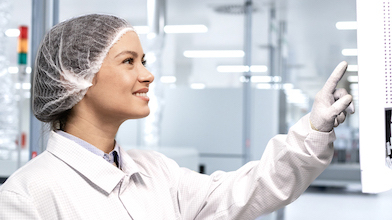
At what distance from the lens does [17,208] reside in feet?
2.90

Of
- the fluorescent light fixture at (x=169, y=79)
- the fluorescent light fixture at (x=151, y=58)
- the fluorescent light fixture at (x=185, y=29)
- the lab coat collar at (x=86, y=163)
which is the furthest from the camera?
the fluorescent light fixture at (x=169, y=79)

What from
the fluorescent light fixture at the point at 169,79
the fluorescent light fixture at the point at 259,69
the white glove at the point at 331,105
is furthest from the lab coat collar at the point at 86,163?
the fluorescent light fixture at the point at 169,79

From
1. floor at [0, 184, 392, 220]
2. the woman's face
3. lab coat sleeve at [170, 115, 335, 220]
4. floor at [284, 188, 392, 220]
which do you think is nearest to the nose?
the woman's face

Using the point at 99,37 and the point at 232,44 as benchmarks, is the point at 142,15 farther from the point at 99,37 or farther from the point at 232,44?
the point at 99,37

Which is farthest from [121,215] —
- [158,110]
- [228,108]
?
[228,108]

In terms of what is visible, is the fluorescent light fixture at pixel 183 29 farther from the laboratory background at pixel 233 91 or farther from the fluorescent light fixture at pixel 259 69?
the fluorescent light fixture at pixel 259 69

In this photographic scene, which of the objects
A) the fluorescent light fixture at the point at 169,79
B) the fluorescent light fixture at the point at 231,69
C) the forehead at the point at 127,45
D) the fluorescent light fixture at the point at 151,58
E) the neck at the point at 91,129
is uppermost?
the fluorescent light fixture at the point at 231,69

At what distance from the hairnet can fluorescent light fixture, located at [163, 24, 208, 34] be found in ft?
16.6

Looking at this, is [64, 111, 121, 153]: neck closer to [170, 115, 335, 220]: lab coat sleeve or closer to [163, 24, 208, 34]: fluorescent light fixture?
[170, 115, 335, 220]: lab coat sleeve

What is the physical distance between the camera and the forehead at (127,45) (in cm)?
109

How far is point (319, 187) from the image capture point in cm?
691

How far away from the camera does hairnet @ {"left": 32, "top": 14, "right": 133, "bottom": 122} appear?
3.54 ft

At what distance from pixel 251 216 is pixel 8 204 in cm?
63

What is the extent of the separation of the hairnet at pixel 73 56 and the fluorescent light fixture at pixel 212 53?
659 cm
